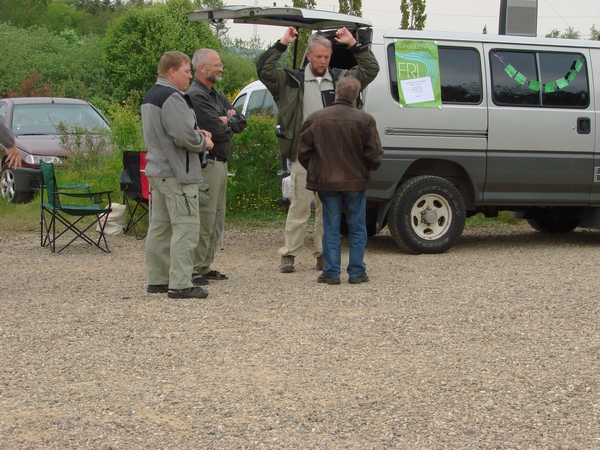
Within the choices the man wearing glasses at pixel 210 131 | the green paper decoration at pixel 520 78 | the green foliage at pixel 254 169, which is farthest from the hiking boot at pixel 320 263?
the green foliage at pixel 254 169

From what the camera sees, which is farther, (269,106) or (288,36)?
(269,106)

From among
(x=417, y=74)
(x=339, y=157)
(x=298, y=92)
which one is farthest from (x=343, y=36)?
(x=339, y=157)

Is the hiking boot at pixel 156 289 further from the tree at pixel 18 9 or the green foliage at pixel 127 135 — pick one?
the tree at pixel 18 9

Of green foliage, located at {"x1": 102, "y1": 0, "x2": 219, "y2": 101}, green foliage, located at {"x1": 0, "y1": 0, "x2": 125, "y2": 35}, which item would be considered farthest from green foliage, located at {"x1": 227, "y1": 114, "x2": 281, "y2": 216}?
green foliage, located at {"x1": 0, "y1": 0, "x2": 125, "y2": 35}

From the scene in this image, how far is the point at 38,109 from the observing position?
13.7 m

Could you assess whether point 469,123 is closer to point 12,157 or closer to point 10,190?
point 12,157

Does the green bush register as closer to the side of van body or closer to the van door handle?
the side of van body

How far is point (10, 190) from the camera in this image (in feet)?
40.4

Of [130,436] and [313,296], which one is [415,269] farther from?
[130,436]

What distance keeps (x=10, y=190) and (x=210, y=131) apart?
6.24 metres

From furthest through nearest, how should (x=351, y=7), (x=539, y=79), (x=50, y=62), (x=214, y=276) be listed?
(x=50, y=62) → (x=351, y=7) → (x=539, y=79) → (x=214, y=276)

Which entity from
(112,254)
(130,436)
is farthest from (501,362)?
(112,254)

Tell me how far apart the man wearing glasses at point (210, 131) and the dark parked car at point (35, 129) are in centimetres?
535

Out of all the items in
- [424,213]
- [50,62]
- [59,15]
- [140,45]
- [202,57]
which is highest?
[59,15]
